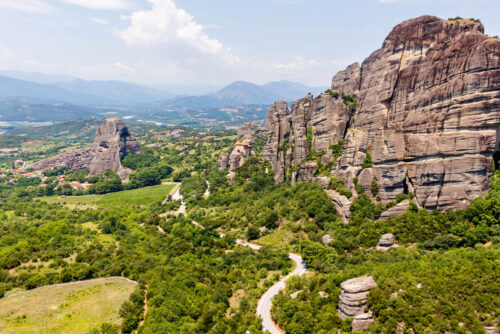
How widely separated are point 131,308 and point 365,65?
251 ft

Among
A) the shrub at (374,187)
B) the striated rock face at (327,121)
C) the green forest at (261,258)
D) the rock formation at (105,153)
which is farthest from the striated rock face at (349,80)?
the rock formation at (105,153)

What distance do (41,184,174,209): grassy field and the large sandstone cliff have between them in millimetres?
67072

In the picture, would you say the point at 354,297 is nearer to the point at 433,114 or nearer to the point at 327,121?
the point at 433,114

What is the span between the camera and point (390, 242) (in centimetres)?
4616

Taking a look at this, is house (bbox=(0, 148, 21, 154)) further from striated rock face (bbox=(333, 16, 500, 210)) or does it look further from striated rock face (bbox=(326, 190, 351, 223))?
striated rock face (bbox=(333, 16, 500, 210))

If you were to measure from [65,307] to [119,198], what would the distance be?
6650cm

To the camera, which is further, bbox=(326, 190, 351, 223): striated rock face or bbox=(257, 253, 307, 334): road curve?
bbox=(326, 190, 351, 223): striated rock face

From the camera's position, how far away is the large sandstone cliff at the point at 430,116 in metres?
43.2

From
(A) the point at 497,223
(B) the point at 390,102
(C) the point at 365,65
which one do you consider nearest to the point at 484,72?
(B) the point at 390,102

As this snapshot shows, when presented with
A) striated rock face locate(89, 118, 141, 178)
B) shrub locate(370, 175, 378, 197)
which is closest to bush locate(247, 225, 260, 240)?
shrub locate(370, 175, 378, 197)

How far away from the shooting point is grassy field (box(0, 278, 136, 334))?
115 feet

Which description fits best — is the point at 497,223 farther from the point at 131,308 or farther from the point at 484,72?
the point at 131,308

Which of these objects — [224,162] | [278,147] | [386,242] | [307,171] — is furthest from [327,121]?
[224,162]

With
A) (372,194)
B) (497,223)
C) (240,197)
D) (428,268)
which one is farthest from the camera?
(240,197)
